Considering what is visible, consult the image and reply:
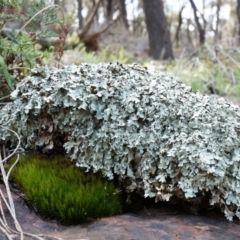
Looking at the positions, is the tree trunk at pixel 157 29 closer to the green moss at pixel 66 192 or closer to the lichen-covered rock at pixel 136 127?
the lichen-covered rock at pixel 136 127

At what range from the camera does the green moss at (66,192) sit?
1.38 metres

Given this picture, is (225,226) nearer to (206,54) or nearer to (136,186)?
(136,186)

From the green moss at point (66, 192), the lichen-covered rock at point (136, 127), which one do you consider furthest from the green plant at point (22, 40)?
the green moss at point (66, 192)

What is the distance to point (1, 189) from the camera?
157cm

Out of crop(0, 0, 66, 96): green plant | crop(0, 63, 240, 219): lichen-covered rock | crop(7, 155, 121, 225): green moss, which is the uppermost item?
crop(0, 0, 66, 96): green plant

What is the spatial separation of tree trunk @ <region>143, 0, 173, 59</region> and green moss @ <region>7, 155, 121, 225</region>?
20.6 feet

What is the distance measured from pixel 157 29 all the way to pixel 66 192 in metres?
6.89

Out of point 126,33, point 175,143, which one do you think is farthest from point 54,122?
point 126,33

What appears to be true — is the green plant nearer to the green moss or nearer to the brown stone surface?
the green moss

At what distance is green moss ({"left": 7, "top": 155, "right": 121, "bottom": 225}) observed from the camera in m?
1.38

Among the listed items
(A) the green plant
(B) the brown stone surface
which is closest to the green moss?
(B) the brown stone surface

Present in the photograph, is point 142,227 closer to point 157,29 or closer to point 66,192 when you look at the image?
point 66,192

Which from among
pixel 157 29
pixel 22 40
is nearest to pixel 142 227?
pixel 22 40

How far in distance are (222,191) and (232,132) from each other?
242mm
